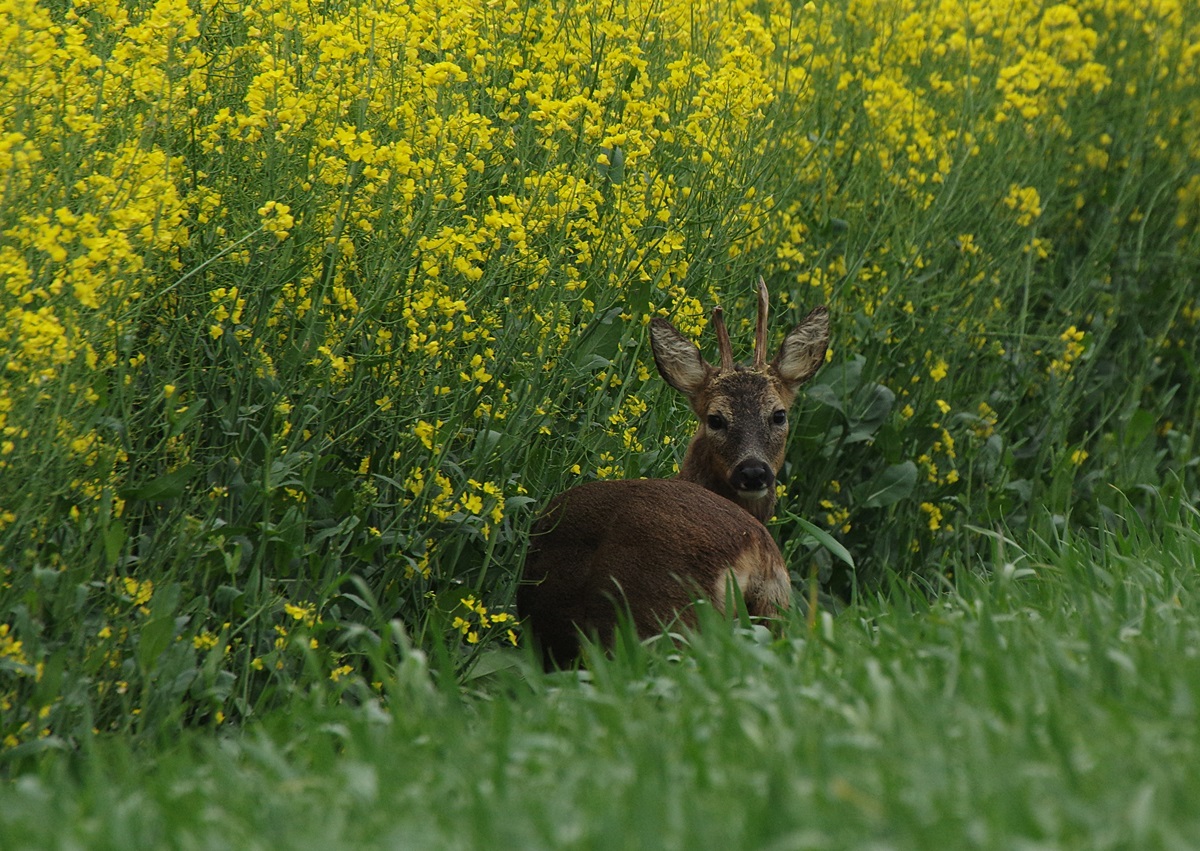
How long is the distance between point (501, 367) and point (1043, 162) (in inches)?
140

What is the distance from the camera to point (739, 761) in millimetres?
2957

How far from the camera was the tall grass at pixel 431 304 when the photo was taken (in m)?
4.43

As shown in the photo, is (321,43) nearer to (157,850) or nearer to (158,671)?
(158,671)

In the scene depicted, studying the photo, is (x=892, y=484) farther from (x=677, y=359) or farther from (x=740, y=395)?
(x=677, y=359)

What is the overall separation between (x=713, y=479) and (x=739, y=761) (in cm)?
332

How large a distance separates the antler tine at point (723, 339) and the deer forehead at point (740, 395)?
4 cm

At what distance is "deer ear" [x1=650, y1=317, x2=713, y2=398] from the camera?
5.96 metres

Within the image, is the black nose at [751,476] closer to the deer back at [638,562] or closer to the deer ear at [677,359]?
the deer ear at [677,359]

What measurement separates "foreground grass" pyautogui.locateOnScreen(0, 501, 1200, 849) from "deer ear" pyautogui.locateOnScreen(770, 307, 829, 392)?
2.52 metres

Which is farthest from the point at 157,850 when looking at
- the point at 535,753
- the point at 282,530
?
the point at 282,530

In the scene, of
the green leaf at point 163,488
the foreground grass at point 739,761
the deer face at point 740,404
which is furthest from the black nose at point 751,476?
the green leaf at point 163,488

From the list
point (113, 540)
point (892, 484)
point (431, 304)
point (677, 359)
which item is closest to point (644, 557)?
point (431, 304)

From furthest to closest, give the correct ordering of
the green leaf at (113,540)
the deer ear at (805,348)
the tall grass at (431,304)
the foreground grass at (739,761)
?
1. the deer ear at (805,348)
2. the tall grass at (431,304)
3. the green leaf at (113,540)
4. the foreground grass at (739,761)

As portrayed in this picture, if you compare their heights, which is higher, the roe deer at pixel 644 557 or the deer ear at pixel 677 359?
the deer ear at pixel 677 359
